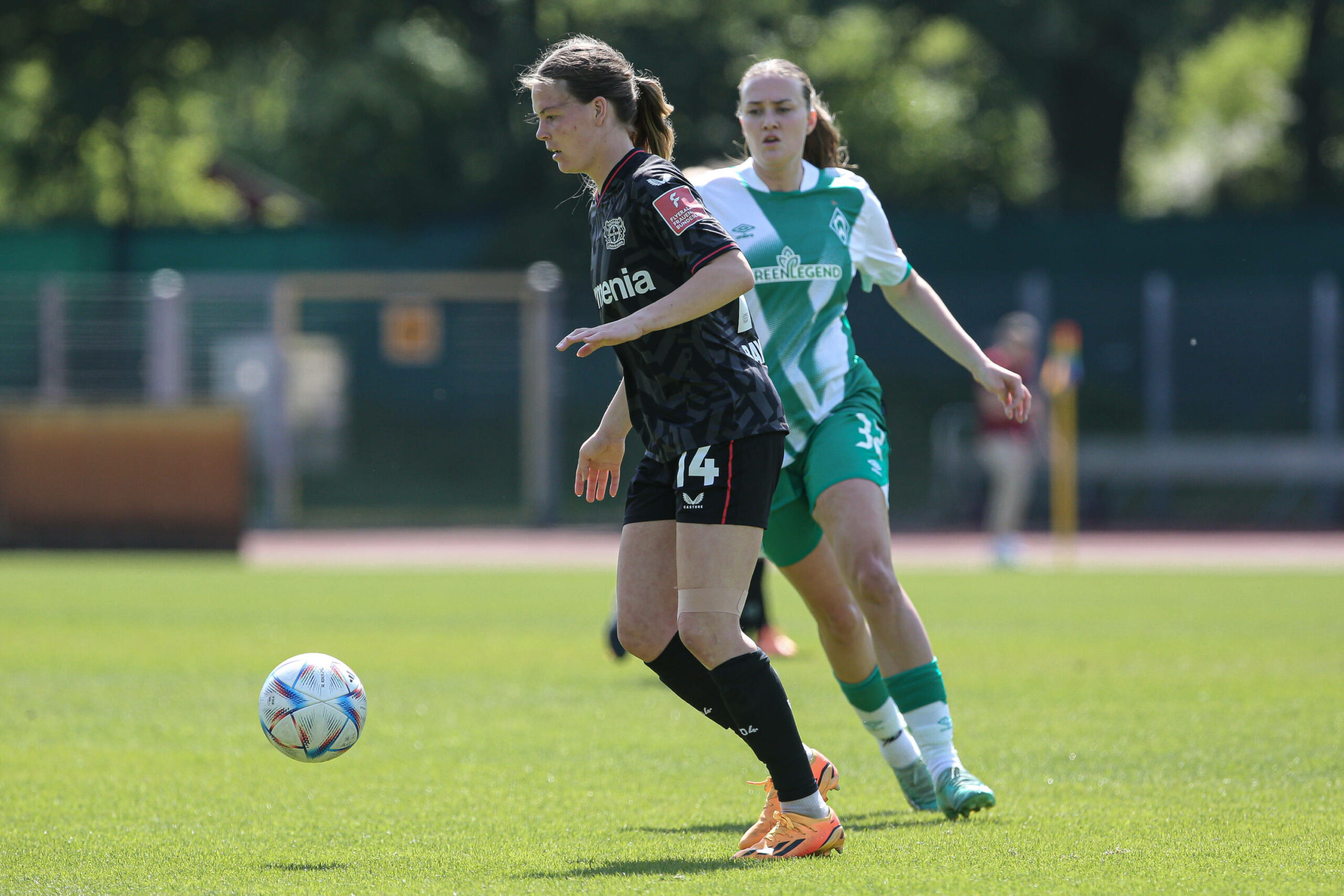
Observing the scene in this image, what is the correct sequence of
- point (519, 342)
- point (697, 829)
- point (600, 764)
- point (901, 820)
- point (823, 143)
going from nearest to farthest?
point (697, 829), point (901, 820), point (823, 143), point (600, 764), point (519, 342)

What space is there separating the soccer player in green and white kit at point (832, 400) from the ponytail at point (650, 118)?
0.66 m

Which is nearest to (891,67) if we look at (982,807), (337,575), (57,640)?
(337,575)

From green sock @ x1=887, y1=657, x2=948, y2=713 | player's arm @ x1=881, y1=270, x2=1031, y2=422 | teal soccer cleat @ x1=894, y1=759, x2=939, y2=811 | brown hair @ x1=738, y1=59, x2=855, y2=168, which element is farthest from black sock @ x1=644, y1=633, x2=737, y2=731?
brown hair @ x1=738, y1=59, x2=855, y2=168

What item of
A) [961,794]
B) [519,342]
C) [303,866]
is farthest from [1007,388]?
[519,342]

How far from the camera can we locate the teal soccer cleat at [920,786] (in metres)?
5.38

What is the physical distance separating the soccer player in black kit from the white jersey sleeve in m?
1.02

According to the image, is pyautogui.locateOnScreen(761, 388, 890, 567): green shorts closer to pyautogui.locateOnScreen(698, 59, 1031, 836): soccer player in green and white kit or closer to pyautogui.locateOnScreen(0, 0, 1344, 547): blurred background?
pyautogui.locateOnScreen(698, 59, 1031, 836): soccer player in green and white kit

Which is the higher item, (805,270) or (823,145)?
(823,145)

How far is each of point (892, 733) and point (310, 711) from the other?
1.83m

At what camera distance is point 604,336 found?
4156 mm

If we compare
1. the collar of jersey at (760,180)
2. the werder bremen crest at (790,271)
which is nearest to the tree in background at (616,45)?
the collar of jersey at (760,180)

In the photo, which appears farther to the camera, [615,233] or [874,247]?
[874,247]

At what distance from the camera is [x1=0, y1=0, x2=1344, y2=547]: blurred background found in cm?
2216

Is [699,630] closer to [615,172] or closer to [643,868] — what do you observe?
[643,868]
